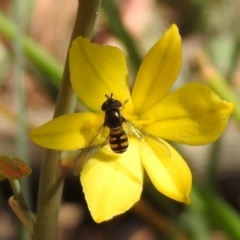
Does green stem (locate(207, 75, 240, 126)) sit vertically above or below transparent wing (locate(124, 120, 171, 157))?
below

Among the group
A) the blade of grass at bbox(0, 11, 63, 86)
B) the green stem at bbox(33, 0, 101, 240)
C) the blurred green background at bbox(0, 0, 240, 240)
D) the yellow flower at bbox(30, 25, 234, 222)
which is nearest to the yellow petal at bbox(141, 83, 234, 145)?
the yellow flower at bbox(30, 25, 234, 222)

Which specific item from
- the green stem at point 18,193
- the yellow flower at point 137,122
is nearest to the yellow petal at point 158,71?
the yellow flower at point 137,122

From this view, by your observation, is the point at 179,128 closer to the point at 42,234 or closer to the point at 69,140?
the point at 69,140

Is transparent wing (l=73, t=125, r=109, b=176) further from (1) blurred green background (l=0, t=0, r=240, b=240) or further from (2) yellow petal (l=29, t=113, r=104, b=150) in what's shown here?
(1) blurred green background (l=0, t=0, r=240, b=240)

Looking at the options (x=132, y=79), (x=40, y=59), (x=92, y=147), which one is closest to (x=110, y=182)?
(x=92, y=147)

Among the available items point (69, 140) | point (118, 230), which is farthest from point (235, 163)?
point (69, 140)

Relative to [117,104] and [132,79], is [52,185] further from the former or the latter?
[132,79]

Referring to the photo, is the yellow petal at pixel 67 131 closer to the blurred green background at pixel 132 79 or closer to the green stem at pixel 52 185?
the green stem at pixel 52 185
